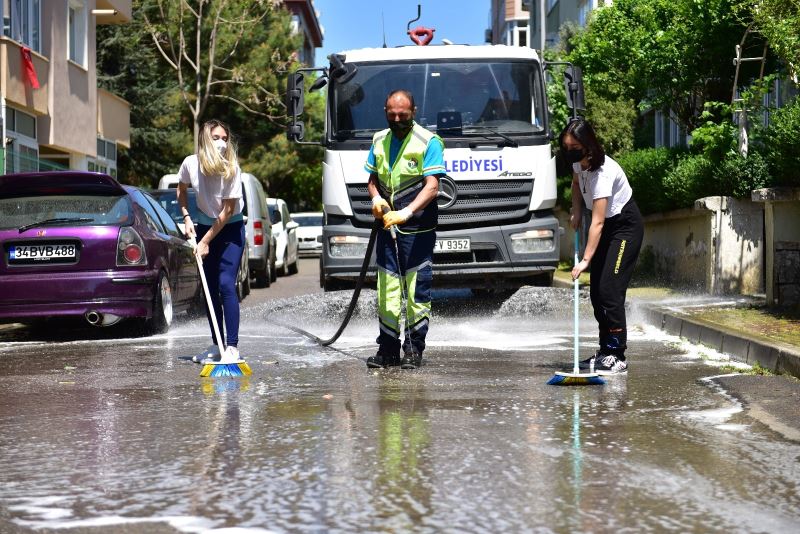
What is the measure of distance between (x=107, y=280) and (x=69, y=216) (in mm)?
719

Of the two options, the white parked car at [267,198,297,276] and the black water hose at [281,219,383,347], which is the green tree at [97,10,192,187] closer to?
the white parked car at [267,198,297,276]

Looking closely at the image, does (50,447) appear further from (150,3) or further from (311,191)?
(311,191)

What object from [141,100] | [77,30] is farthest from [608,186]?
[141,100]

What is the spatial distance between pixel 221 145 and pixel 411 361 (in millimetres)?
2028

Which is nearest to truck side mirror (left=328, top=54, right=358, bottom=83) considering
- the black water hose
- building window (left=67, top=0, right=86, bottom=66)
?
the black water hose

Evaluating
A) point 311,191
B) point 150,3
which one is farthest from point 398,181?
point 311,191

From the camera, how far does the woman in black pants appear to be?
8.95 metres

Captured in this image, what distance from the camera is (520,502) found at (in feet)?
15.8

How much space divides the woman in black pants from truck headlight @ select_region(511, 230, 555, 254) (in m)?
4.72

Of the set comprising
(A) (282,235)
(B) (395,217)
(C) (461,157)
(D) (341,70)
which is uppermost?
(D) (341,70)

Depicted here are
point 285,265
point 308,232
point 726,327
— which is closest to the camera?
point 726,327

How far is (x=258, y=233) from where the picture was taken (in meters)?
22.5

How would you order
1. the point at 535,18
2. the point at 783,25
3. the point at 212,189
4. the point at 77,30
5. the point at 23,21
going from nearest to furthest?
the point at 212,189 → the point at 783,25 → the point at 23,21 → the point at 77,30 → the point at 535,18

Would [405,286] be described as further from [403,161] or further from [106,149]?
[106,149]
